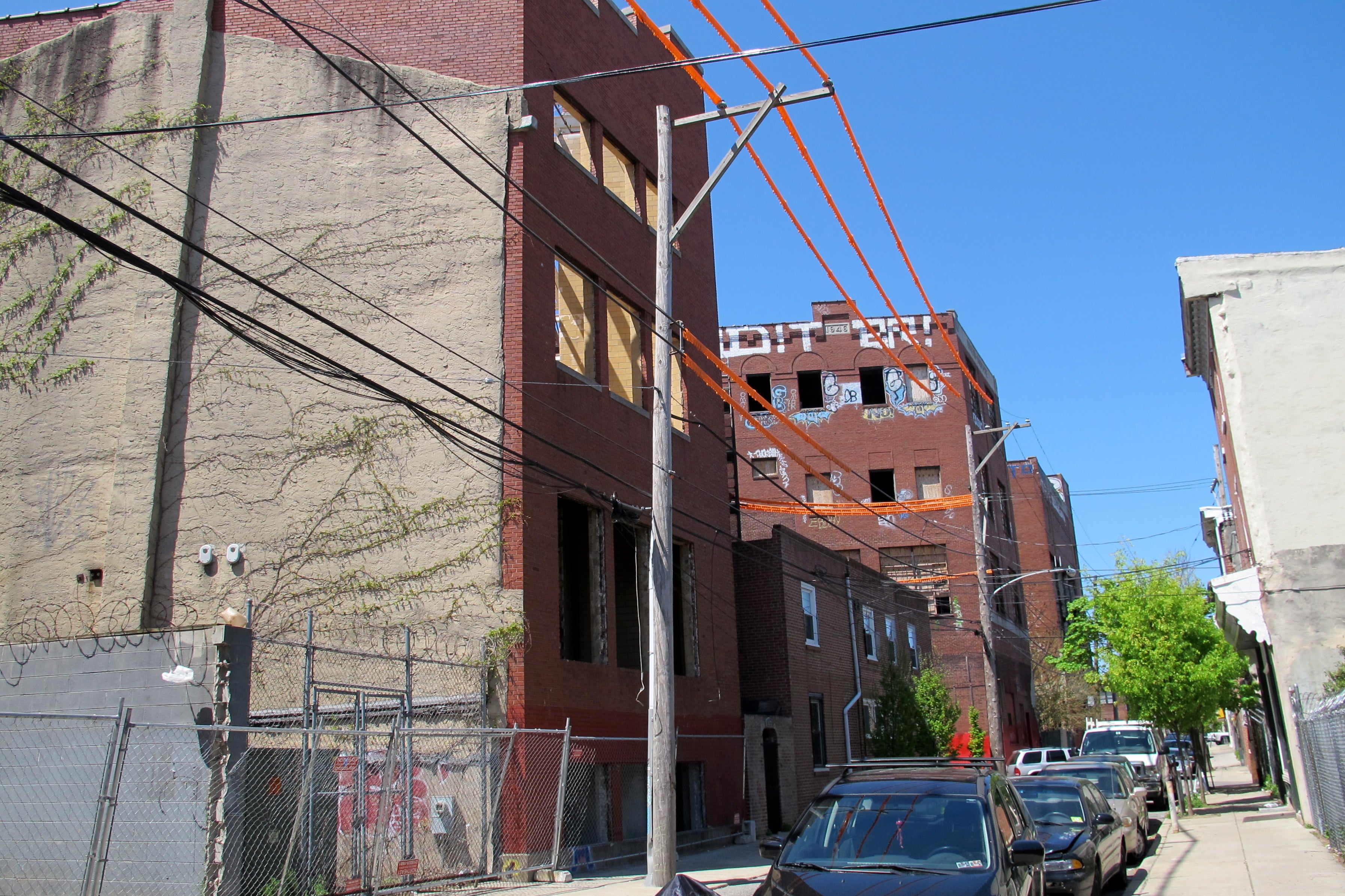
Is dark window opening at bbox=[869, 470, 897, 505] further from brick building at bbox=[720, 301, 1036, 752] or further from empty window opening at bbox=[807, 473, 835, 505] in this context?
empty window opening at bbox=[807, 473, 835, 505]

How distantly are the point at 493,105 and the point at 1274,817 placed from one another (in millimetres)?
20220

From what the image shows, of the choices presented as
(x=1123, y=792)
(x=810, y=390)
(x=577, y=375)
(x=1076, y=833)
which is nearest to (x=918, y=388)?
(x=810, y=390)

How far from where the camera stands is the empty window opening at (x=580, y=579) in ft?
56.4

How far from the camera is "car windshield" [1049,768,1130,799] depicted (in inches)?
690

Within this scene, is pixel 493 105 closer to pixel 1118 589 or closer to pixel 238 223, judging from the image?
pixel 238 223

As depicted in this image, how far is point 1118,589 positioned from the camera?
29.3m

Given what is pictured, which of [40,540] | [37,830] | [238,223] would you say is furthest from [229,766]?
[238,223]

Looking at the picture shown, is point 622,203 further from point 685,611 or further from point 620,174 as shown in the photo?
point 685,611

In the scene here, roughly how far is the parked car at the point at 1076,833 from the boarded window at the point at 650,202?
39.3 feet

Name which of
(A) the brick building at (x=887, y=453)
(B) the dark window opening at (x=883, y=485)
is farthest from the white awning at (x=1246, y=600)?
(B) the dark window opening at (x=883, y=485)

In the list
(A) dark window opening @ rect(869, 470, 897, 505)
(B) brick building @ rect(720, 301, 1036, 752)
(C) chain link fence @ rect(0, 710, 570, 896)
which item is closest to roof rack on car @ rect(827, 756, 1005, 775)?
(C) chain link fence @ rect(0, 710, 570, 896)

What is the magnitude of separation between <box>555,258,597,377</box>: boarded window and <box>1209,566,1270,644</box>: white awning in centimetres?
1189

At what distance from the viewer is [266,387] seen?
16844 millimetres

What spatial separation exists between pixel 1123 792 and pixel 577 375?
1091 centimetres
